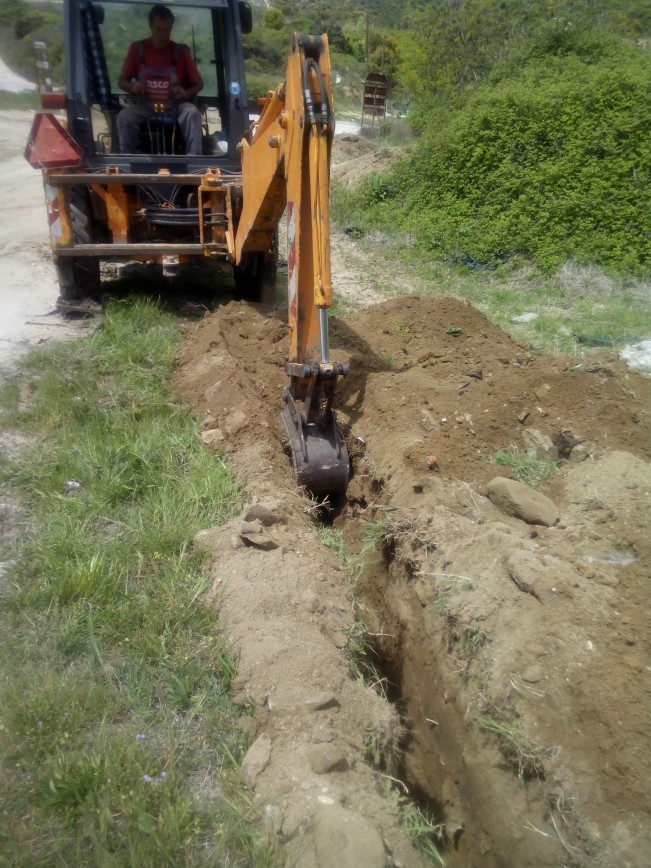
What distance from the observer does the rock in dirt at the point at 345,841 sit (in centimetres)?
213

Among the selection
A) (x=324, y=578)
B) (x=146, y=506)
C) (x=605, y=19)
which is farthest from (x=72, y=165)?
(x=605, y=19)

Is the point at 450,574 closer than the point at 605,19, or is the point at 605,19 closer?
the point at 450,574

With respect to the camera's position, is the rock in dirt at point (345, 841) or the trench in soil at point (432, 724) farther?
the trench in soil at point (432, 724)

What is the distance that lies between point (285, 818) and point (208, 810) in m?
0.27

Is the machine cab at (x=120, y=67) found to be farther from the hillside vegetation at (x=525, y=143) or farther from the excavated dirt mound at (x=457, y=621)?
the excavated dirt mound at (x=457, y=621)

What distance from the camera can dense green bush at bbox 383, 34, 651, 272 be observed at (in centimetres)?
880

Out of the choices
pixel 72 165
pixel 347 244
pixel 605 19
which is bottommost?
pixel 347 244

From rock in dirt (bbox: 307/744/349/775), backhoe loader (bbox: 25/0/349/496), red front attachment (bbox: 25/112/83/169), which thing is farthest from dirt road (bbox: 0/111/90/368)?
rock in dirt (bbox: 307/744/349/775)

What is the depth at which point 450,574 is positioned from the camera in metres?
3.35

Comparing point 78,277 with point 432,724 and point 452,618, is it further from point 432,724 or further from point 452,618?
point 432,724

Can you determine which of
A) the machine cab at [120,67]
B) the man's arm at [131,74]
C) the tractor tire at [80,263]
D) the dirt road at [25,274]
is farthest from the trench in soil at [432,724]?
the man's arm at [131,74]

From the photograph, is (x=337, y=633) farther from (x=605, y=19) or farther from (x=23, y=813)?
(x=605, y=19)

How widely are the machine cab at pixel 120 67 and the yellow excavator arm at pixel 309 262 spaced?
286cm

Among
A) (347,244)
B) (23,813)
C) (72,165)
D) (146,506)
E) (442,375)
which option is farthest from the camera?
(347,244)
